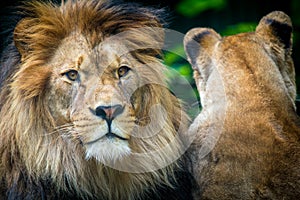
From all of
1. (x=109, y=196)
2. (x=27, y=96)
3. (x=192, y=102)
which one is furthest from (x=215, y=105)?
(x=27, y=96)

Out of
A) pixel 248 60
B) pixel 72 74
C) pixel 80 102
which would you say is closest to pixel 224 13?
pixel 248 60

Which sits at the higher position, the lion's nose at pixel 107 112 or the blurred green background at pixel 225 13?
the lion's nose at pixel 107 112

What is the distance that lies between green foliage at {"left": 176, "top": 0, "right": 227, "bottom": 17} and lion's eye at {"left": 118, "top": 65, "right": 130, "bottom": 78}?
2.48 metres

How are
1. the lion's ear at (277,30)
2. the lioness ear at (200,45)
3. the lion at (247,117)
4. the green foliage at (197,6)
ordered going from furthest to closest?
the green foliage at (197,6), the lioness ear at (200,45), the lion's ear at (277,30), the lion at (247,117)

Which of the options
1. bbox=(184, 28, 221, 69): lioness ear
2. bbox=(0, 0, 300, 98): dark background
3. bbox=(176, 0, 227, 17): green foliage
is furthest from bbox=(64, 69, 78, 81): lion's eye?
bbox=(176, 0, 227, 17): green foliage

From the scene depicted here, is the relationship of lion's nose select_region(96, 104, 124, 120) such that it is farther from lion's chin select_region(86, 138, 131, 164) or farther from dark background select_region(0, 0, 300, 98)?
dark background select_region(0, 0, 300, 98)

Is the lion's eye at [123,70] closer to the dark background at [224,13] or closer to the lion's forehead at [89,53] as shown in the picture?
the lion's forehead at [89,53]

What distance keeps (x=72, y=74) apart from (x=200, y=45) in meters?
0.93

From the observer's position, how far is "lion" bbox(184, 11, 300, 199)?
3.26 meters

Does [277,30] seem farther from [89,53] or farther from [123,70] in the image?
[89,53]

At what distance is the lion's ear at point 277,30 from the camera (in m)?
3.79

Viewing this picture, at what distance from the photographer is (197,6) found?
5.74 m

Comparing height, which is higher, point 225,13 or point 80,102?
point 80,102

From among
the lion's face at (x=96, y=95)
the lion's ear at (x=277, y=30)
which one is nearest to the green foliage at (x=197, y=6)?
the lion's ear at (x=277, y=30)
